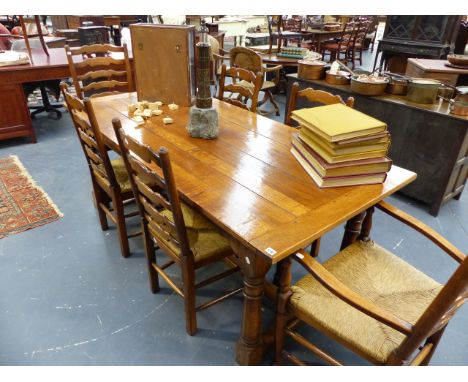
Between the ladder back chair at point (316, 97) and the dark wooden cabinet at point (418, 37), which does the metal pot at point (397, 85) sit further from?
the dark wooden cabinet at point (418, 37)

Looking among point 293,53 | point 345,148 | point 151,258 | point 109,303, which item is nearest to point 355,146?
point 345,148

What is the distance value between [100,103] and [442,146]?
2300 mm

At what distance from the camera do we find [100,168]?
6.35ft

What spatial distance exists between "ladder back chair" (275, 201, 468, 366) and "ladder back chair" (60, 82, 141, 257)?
1083mm

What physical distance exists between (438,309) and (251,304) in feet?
2.04

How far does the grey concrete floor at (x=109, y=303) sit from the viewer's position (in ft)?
5.04

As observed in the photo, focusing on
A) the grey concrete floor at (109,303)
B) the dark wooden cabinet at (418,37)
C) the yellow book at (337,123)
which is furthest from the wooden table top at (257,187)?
the dark wooden cabinet at (418,37)

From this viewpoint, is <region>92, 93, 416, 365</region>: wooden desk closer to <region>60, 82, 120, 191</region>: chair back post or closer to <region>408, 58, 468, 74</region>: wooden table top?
<region>60, 82, 120, 191</region>: chair back post

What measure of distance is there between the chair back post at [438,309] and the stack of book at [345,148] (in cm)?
54

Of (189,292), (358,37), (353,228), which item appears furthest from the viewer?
(358,37)

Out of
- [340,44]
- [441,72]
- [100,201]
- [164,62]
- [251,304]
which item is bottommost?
[100,201]

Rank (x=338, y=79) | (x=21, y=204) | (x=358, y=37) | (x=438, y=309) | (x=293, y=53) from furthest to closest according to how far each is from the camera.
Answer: (x=358, y=37)
(x=293, y=53)
(x=338, y=79)
(x=21, y=204)
(x=438, y=309)

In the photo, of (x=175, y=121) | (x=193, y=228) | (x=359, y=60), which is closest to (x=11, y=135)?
(x=175, y=121)

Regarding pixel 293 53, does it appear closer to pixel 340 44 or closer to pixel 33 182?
pixel 340 44
